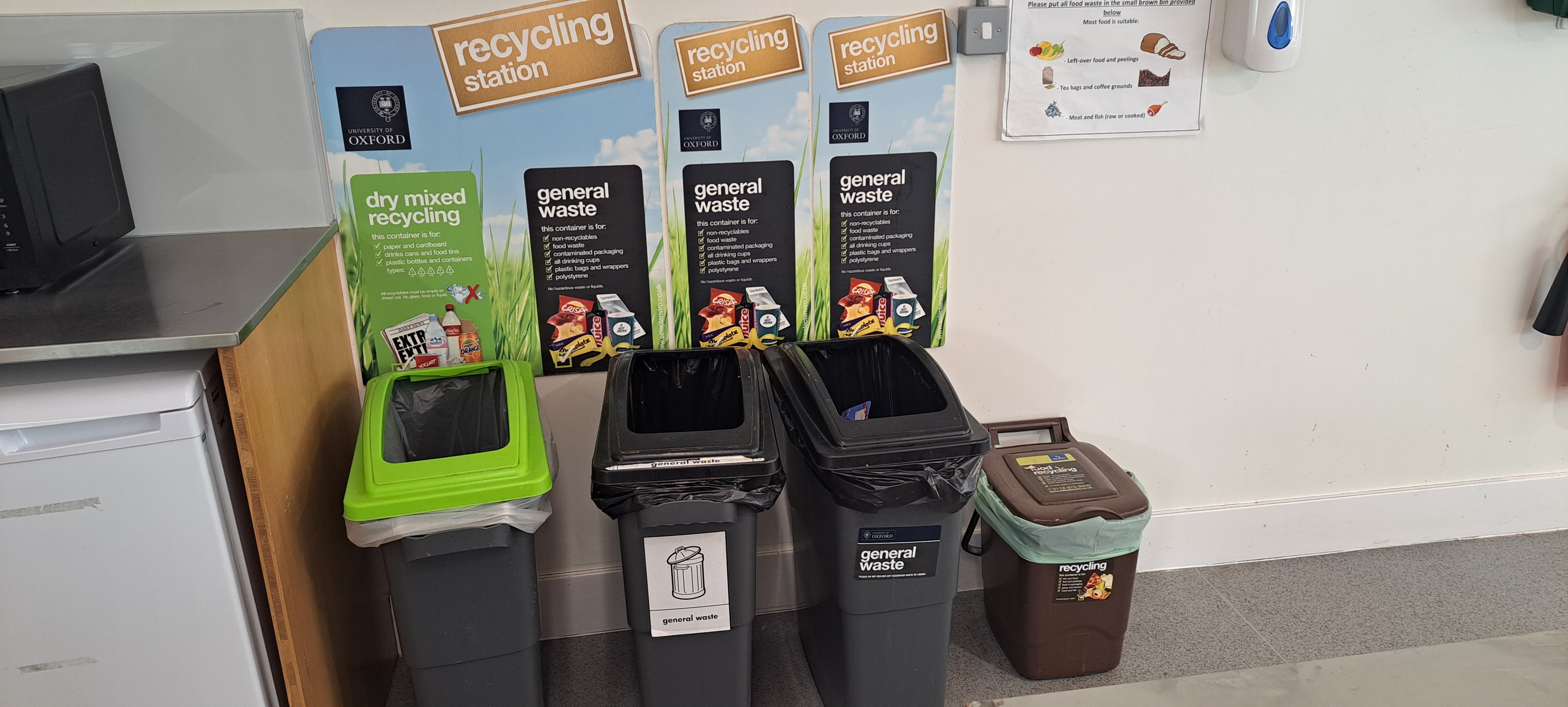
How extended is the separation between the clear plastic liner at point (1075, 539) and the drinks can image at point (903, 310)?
0.51 meters

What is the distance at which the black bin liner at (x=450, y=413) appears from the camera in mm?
2047

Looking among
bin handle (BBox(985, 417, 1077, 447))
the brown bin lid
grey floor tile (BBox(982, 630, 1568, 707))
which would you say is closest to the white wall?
bin handle (BBox(985, 417, 1077, 447))

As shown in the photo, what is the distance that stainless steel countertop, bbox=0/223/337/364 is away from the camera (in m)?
1.46

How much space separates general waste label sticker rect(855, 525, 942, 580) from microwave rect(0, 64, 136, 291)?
1.55 m

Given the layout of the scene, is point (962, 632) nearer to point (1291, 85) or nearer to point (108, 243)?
point (1291, 85)

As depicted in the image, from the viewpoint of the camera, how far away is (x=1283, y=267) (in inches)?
101

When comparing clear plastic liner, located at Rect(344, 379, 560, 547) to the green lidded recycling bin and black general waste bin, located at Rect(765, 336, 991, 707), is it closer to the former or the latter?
the green lidded recycling bin

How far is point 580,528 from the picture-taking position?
2.45 metres

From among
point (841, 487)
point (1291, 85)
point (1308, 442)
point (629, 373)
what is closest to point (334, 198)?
point (629, 373)

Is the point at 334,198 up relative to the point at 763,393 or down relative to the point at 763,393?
up

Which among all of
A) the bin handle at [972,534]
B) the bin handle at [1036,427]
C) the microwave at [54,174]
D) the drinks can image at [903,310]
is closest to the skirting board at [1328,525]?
the bin handle at [972,534]

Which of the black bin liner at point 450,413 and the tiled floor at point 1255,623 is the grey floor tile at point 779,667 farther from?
the black bin liner at point 450,413

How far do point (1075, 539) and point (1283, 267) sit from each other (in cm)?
99

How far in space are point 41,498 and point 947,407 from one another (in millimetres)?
1535
